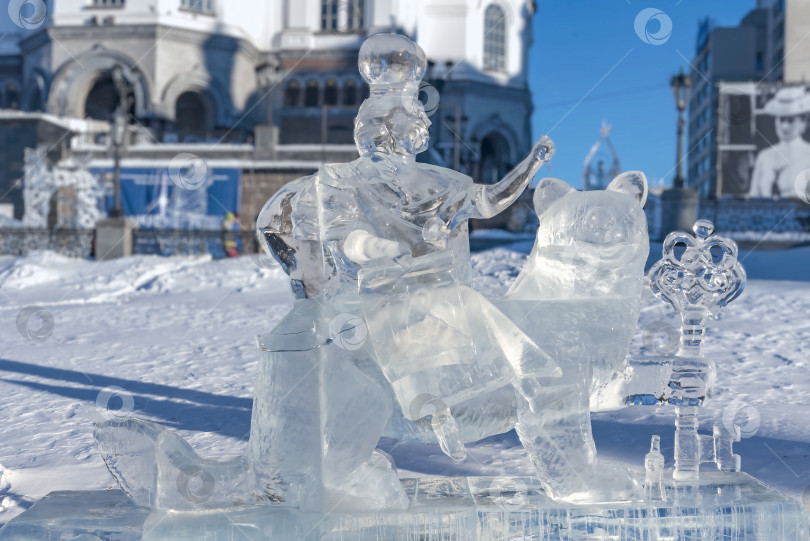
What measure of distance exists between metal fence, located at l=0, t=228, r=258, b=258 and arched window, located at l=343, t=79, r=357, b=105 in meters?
12.0

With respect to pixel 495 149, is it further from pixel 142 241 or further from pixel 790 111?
pixel 142 241

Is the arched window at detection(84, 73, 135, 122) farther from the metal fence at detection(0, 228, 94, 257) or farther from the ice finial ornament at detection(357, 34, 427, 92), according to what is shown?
the ice finial ornament at detection(357, 34, 427, 92)

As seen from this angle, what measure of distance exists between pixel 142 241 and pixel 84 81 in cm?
1078

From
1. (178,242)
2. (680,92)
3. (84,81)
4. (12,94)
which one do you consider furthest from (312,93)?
(680,92)

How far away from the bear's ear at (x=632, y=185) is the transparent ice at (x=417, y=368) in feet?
0.03

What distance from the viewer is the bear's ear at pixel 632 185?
2666mm

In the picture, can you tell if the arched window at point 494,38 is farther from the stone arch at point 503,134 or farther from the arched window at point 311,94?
the arched window at point 311,94

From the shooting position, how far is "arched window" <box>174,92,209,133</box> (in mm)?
28656

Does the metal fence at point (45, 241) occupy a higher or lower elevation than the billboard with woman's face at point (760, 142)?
lower

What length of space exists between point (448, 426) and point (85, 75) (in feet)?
90.6

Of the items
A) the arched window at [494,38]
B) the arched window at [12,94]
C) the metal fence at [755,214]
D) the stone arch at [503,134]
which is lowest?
the metal fence at [755,214]

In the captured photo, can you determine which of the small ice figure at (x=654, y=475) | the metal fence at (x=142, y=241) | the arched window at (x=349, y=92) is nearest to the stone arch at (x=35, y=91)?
the metal fence at (x=142, y=241)

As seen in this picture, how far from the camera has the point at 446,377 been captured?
2.26m

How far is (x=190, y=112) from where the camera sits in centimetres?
2953
